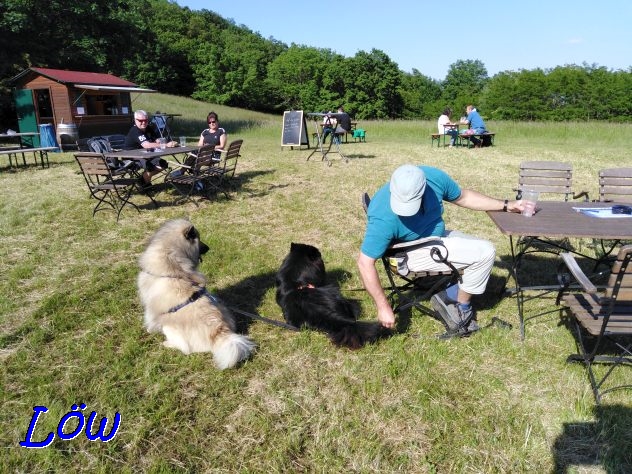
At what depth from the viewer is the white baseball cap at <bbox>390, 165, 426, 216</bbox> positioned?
2410mm

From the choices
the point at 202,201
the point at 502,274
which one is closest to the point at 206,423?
the point at 502,274

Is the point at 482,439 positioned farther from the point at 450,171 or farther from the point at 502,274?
the point at 450,171

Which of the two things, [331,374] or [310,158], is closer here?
[331,374]

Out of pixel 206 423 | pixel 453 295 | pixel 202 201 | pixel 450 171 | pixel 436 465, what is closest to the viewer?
pixel 436 465

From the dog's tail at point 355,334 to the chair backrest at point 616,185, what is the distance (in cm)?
286

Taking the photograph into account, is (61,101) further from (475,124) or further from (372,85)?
(372,85)

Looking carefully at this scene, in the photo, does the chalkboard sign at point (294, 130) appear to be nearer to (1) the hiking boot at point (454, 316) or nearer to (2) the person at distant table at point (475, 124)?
(2) the person at distant table at point (475, 124)

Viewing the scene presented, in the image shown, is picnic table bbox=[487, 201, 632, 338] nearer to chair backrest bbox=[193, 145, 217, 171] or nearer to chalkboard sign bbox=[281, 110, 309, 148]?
chair backrest bbox=[193, 145, 217, 171]

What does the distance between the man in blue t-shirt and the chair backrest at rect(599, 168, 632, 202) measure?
1669 mm

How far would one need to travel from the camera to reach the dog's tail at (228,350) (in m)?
2.51

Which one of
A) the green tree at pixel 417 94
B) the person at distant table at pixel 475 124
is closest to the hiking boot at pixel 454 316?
the person at distant table at pixel 475 124

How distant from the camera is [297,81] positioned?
182 ft

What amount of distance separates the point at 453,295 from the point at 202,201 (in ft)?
15.5

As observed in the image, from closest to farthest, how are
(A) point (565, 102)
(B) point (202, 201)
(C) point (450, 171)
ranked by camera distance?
(B) point (202, 201) → (C) point (450, 171) → (A) point (565, 102)
